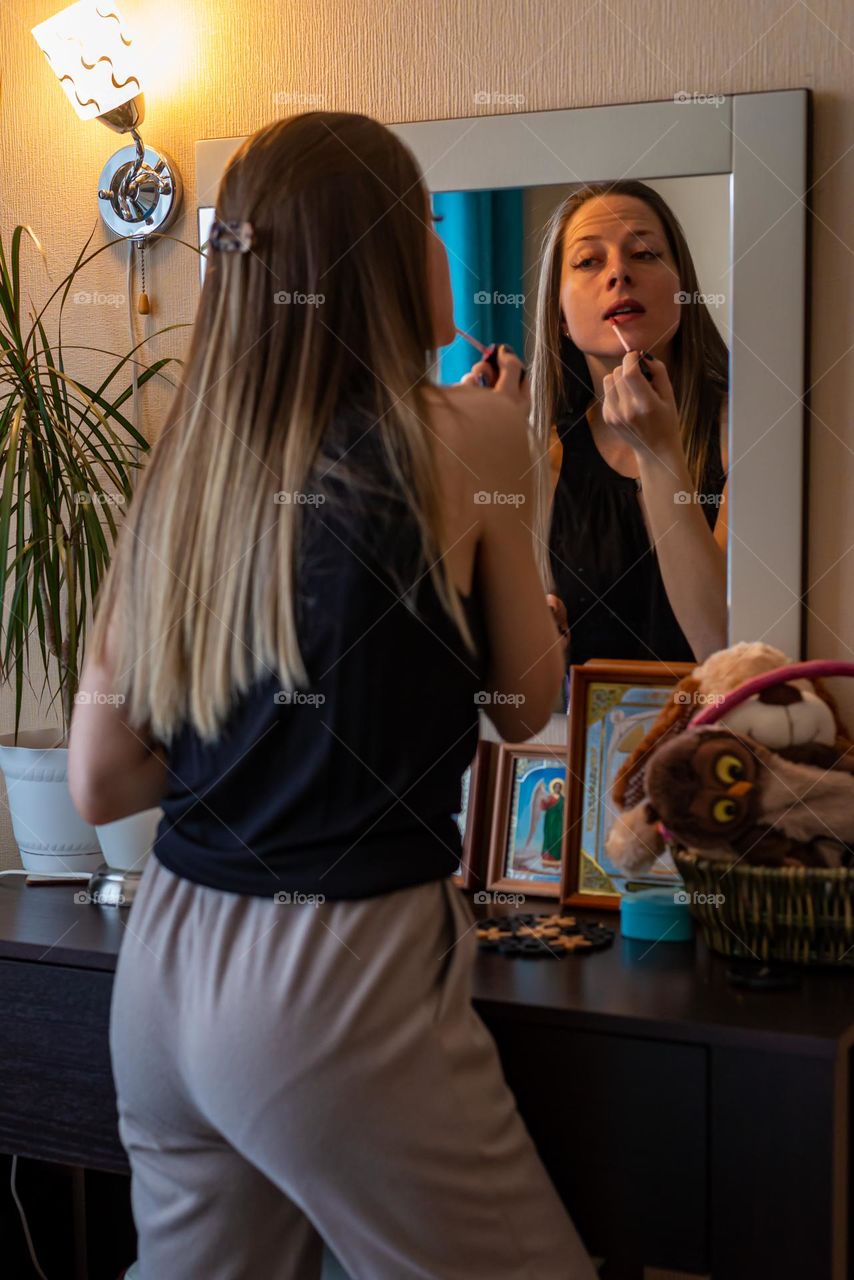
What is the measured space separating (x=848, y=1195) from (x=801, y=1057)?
0.77 feet

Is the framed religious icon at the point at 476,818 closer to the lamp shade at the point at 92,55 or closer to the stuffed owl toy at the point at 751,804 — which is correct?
the stuffed owl toy at the point at 751,804

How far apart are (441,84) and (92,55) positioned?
52 centimetres

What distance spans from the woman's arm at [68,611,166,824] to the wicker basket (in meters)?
0.60

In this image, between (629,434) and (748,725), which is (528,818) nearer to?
(748,725)

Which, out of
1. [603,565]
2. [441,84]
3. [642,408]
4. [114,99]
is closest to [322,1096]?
[603,565]

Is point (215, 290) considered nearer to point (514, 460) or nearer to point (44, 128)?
point (514, 460)

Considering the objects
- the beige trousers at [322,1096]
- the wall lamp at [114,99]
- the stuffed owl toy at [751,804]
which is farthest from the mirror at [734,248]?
the beige trousers at [322,1096]

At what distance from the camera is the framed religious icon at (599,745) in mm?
1640

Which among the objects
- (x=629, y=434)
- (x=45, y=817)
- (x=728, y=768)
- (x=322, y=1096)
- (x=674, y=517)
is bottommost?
(x=322, y=1096)

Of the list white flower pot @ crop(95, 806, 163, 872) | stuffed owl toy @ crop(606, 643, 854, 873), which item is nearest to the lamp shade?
white flower pot @ crop(95, 806, 163, 872)

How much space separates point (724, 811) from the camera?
1370 mm

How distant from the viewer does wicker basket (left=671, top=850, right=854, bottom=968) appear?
4.42ft

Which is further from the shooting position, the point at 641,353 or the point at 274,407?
the point at 641,353

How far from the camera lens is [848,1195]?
1310mm
